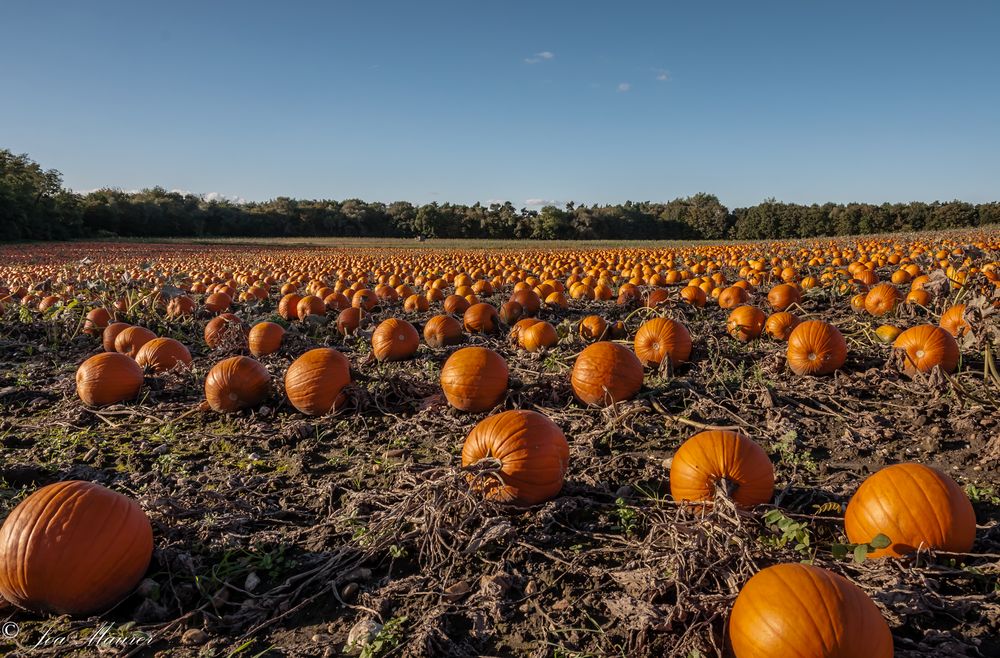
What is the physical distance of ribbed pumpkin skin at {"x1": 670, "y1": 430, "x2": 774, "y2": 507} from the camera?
10.7ft

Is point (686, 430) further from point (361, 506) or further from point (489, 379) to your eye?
point (361, 506)

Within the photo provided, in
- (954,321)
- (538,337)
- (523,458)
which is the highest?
(954,321)

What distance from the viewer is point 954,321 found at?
632cm

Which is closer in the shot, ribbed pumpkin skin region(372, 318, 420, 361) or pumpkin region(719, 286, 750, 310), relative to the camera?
ribbed pumpkin skin region(372, 318, 420, 361)

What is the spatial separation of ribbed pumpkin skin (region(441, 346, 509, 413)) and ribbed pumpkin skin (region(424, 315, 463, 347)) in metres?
2.51

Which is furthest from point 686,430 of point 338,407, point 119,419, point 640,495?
point 119,419

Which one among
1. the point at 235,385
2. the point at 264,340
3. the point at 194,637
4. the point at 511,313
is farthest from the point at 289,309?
the point at 194,637

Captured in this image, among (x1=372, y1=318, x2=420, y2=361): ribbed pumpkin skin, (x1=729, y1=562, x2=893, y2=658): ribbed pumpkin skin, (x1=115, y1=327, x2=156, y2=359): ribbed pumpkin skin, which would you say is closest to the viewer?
(x1=729, y1=562, x2=893, y2=658): ribbed pumpkin skin

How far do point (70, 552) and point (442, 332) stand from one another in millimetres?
5374

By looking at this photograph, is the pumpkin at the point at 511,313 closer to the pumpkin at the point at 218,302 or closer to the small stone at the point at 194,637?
the pumpkin at the point at 218,302

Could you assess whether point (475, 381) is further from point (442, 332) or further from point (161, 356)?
point (161, 356)

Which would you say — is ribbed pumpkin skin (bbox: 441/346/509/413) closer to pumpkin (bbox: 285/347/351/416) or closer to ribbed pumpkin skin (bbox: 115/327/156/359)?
pumpkin (bbox: 285/347/351/416)

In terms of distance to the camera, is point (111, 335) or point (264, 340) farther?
point (111, 335)

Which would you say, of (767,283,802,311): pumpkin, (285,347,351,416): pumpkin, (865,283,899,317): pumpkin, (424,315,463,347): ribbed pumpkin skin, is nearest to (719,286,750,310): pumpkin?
(767,283,802,311): pumpkin
